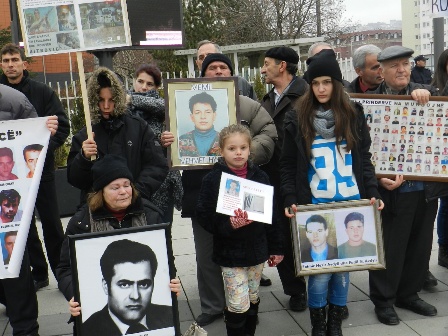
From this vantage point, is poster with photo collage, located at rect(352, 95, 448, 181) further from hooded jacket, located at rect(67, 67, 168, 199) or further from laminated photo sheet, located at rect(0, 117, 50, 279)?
laminated photo sheet, located at rect(0, 117, 50, 279)

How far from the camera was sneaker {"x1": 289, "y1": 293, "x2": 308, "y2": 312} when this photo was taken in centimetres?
491

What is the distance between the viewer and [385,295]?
15.2ft

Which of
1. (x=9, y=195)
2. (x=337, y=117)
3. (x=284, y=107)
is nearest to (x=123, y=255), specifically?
(x=9, y=195)

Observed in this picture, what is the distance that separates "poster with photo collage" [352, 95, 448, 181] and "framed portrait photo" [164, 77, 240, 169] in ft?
3.24

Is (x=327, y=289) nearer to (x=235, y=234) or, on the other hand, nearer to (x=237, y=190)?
(x=235, y=234)

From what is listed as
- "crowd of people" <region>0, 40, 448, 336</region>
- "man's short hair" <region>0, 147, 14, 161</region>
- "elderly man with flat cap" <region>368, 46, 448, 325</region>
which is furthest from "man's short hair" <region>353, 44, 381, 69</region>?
"man's short hair" <region>0, 147, 14, 161</region>

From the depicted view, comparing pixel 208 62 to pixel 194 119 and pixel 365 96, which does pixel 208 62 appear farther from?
pixel 365 96

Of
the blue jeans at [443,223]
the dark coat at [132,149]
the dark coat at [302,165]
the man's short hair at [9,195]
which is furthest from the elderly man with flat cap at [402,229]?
the man's short hair at [9,195]

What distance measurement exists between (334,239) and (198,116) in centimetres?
132

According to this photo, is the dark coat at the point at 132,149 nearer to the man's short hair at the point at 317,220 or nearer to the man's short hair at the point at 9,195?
the man's short hair at the point at 9,195

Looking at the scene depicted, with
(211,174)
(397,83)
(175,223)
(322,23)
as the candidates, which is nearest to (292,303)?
(211,174)

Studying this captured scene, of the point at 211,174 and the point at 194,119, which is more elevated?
the point at 194,119

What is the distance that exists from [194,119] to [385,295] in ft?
6.49

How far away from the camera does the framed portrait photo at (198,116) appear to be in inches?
173
